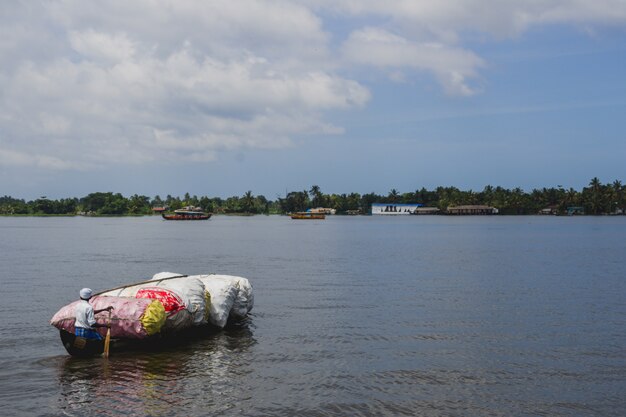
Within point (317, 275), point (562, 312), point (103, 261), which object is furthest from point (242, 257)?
point (562, 312)

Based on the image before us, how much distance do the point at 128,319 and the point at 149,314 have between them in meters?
0.69

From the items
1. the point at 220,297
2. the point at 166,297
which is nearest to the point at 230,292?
the point at 220,297

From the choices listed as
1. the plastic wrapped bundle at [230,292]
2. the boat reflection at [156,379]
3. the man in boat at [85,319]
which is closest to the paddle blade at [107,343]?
the boat reflection at [156,379]

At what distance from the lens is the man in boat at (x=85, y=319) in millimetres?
18188

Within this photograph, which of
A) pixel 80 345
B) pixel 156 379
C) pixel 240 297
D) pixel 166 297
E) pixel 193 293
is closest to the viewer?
pixel 156 379

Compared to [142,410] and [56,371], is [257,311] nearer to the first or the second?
[56,371]

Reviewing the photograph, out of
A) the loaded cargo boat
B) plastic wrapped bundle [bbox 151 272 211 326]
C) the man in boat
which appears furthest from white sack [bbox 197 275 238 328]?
the man in boat

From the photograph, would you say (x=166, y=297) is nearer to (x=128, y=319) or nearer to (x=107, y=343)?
(x=128, y=319)

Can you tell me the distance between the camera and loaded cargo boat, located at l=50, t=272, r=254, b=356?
18.7m

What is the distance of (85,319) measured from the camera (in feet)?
60.0

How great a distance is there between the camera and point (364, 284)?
38.3 m

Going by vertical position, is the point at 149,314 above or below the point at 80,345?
above

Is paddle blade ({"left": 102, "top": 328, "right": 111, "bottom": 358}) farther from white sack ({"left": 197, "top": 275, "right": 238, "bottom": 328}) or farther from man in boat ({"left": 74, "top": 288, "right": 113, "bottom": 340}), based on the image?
white sack ({"left": 197, "top": 275, "right": 238, "bottom": 328})

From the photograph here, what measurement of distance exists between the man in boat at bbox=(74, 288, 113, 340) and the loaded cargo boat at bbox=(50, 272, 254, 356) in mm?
155
